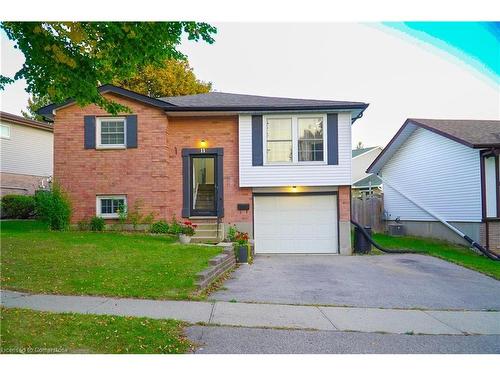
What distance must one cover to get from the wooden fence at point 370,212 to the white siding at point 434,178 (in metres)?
0.48

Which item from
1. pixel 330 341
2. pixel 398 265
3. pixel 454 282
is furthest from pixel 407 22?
pixel 398 265

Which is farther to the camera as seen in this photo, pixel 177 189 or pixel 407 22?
pixel 177 189

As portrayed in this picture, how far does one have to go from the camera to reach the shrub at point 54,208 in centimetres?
1291

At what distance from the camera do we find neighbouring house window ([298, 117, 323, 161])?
13883 millimetres

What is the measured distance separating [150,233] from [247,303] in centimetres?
732

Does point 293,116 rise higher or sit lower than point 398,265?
higher

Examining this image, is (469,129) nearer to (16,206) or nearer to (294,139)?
(294,139)

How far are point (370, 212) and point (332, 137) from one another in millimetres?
9446

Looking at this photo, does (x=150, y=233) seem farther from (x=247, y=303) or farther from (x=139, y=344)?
(x=139, y=344)

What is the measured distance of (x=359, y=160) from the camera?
35312 mm

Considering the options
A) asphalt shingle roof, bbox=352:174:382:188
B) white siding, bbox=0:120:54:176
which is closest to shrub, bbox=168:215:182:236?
white siding, bbox=0:120:54:176

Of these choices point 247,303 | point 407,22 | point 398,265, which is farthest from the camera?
point 398,265

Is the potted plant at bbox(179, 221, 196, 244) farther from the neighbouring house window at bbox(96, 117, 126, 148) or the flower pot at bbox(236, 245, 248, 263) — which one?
the neighbouring house window at bbox(96, 117, 126, 148)

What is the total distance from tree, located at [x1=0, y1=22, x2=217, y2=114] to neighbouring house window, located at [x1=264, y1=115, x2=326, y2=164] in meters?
6.80
